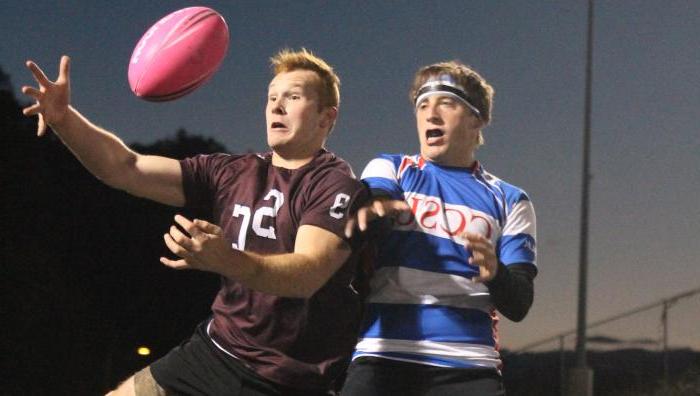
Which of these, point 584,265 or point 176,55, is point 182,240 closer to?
point 176,55

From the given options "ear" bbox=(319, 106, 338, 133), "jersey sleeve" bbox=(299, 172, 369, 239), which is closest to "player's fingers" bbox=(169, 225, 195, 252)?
"jersey sleeve" bbox=(299, 172, 369, 239)

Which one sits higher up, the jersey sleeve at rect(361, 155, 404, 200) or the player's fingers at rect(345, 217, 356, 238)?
the jersey sleeve at rect(361, 155, 404, 200)

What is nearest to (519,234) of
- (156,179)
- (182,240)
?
(156,179)

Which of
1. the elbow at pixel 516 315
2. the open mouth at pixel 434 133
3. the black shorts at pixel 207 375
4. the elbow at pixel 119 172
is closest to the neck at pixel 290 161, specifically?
the open mouth at pixel 434 133

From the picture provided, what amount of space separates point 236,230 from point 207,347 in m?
0.51

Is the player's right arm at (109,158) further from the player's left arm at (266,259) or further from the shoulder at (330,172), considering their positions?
the player's left arm at (266,259)

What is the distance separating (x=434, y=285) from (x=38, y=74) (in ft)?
6.04

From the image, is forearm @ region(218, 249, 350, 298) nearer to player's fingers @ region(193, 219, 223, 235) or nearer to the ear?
player's fingers @ region(193, 219, 223, 235)

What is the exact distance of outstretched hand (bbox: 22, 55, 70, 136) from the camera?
4.46 meters

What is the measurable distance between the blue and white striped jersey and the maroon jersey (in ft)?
0.39

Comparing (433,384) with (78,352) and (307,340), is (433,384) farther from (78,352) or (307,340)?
(78,352)

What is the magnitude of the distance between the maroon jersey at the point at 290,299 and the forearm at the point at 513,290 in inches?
23.0

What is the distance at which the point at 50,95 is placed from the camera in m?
4.50

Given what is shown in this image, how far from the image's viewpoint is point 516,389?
1864 cm
